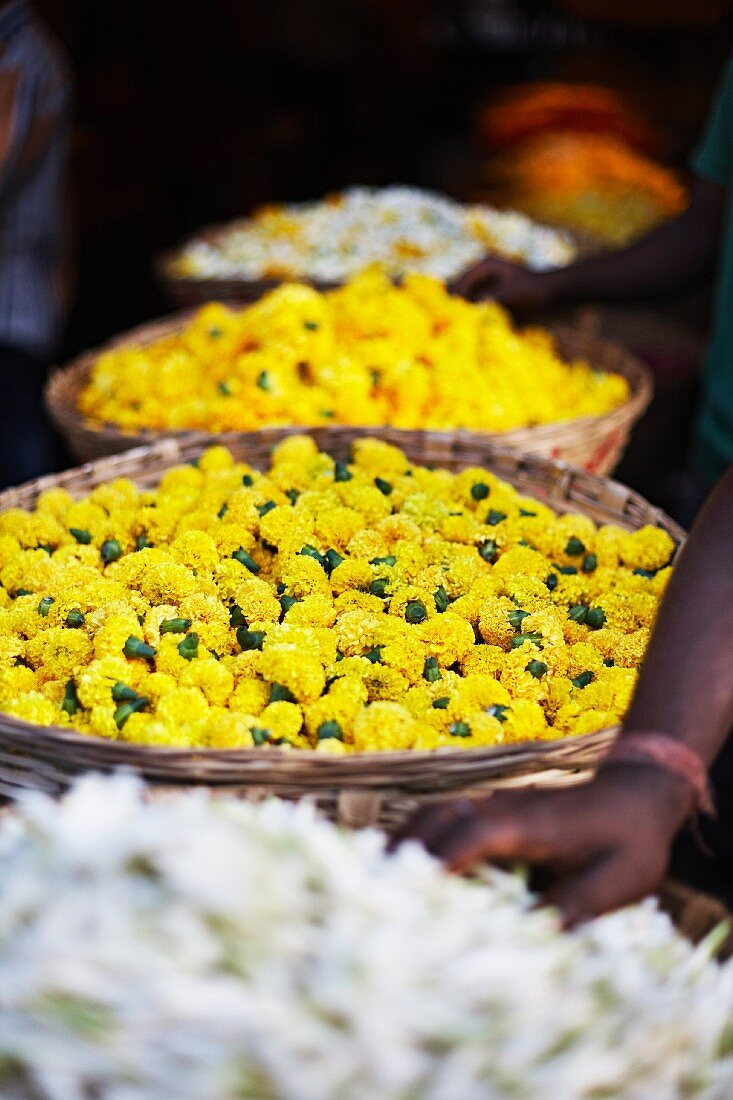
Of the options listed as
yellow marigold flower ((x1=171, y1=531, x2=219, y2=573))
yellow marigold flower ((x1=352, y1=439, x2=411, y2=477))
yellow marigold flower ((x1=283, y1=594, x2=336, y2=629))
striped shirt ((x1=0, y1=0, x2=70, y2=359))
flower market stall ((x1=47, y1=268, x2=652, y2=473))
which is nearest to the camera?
yellow marigold flower ((x1=283, y1=594, x2=336, y2=629))

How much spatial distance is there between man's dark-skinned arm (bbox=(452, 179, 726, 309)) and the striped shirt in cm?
115

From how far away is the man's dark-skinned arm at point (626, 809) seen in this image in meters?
0.82

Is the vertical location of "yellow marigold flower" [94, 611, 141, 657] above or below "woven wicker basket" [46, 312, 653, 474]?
above

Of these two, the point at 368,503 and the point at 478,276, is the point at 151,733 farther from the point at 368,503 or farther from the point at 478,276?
the point at 478,276

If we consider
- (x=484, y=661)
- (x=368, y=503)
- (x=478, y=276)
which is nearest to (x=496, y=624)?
(x=484, y=661)

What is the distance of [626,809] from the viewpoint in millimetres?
842

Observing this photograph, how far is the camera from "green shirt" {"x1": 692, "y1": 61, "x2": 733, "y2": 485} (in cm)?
208

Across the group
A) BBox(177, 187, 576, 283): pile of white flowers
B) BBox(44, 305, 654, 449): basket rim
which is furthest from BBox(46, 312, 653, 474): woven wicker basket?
BBox(177, 187, 576, 283): pile of white flowers

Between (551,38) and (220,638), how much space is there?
6.34m

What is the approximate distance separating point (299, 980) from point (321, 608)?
635 mm

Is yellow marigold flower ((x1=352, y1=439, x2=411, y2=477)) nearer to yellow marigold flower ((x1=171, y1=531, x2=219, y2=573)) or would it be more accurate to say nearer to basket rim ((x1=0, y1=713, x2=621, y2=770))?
yellow marigold flower ((x1=171, y1=531, x2=219, y2=573))

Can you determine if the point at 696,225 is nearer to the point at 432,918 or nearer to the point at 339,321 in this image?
the point at 339,321

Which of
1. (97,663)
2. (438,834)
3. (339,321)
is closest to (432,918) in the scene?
(438,834)

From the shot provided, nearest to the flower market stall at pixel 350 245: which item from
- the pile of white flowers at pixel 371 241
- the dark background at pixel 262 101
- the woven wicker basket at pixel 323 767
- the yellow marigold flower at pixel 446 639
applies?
the pile of white flowers at pixel 371 241
